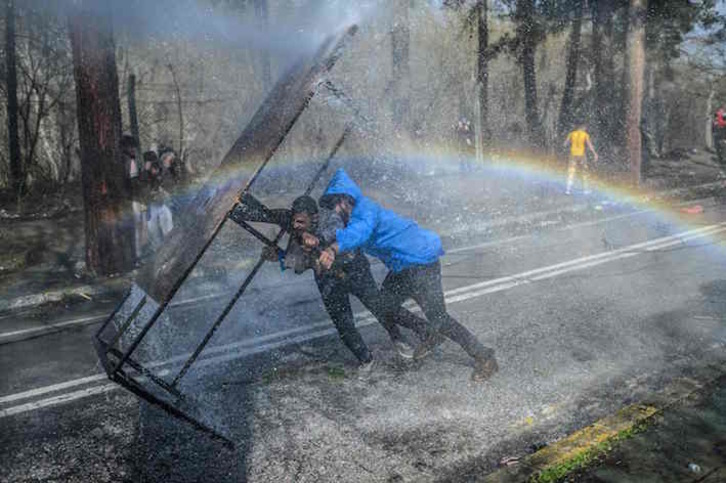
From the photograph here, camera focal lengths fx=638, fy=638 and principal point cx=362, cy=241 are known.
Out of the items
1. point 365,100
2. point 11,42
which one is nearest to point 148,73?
point 11,42

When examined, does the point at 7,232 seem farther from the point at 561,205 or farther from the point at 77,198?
the point at 561,205

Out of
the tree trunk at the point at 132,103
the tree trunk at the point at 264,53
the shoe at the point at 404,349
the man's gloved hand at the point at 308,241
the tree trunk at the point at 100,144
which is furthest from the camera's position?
the tree trunk at the point at 264,53

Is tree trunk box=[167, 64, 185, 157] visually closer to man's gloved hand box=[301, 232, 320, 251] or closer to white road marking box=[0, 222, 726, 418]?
white road marking box=[0, 222, 726, 418]

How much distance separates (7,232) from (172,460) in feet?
30.4

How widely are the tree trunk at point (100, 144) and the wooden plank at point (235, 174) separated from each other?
19.4 ft

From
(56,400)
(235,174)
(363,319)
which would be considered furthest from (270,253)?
(363,319)

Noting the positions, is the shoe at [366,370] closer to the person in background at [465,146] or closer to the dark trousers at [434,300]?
the dark trousers at [434,300]

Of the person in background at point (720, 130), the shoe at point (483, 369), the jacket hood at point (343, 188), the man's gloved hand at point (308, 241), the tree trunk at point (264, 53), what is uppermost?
the tree trunk at point (264, 53)

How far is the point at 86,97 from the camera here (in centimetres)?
901

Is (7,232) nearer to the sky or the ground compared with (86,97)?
nearer to the ground

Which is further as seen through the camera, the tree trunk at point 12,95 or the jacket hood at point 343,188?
the tree trunk at point 12,95

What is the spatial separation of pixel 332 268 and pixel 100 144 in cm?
579

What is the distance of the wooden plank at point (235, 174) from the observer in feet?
11.5

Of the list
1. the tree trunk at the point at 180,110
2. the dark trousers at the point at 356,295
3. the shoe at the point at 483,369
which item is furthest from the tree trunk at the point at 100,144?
the tree trunk at the point at 180,110
